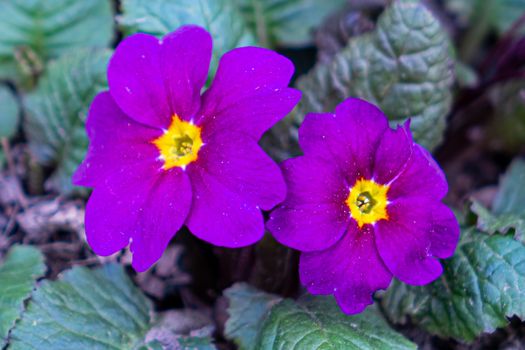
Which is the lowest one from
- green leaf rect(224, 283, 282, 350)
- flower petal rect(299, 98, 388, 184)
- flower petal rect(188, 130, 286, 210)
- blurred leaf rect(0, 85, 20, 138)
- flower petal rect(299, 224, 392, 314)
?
green leaf rect(224, 283, 282, 350)

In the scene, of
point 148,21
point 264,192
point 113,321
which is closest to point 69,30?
point 148,21

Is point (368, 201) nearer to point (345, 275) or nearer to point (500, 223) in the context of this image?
point (345, 275)

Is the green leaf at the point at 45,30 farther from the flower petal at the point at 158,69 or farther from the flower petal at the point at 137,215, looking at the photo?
the flower petal at the point at 137,215

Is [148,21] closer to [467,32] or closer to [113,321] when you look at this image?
[113,321]

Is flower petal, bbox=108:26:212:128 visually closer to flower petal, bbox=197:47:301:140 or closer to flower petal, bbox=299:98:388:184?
flower petal, bbox=197:47:301:140

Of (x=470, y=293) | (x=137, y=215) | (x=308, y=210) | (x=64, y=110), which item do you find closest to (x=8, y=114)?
(x=64, y=110)

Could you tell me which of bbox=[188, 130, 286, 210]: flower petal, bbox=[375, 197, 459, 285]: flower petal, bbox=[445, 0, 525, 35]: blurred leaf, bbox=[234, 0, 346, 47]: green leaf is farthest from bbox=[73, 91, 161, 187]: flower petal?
bbox=[445, 0, 525, 35]: blurred leaf

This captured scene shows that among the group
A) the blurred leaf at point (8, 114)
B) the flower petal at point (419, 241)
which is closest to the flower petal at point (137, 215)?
the flower petal at point (419, 241)
